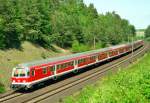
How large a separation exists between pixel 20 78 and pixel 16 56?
18.4 metres

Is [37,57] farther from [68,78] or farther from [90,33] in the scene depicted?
[90,33]

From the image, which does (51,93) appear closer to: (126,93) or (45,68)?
(45,68)

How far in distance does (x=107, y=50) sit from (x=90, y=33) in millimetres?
26010

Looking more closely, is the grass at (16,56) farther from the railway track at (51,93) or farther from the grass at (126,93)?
the grass at (126,93)

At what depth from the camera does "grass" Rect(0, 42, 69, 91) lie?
124 feet

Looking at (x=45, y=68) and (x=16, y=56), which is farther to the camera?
(x=16, y=56)

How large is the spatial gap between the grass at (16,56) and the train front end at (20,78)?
279 centimetres

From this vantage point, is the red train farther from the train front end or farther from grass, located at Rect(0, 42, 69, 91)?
grass, located at Rect(0, 42, 69, 91)

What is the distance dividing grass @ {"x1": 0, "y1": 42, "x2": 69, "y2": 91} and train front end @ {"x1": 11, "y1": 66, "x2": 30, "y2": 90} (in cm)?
279

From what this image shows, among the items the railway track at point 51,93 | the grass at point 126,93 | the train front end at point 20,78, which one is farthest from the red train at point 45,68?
the grass at point 126,93

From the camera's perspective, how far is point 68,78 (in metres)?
41.1

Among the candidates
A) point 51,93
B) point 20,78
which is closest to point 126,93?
point 51,93

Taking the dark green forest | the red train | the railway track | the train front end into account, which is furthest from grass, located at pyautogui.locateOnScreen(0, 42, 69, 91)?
the railway track

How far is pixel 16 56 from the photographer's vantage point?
162 ft
